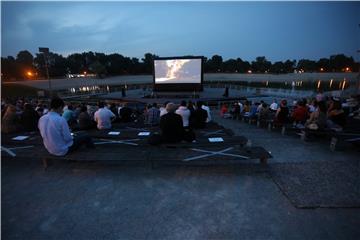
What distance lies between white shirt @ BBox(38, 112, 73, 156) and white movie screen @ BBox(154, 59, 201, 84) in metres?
20.7

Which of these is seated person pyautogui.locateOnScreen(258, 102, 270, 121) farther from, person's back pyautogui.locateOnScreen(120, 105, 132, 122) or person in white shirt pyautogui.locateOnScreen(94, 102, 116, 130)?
person in white shirt pyautogui.locateOnScreen(94, 102, 116, 130)

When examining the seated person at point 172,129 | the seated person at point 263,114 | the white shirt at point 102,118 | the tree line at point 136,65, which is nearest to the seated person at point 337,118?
the seated person at point 263,114

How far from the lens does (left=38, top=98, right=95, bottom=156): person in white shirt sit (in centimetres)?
389

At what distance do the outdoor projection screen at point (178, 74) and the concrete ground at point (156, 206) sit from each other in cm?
2036

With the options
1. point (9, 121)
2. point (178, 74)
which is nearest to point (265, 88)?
point (178, 74)

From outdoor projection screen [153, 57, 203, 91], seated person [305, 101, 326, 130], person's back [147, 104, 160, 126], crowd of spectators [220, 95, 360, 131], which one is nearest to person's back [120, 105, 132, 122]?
person's back [147, 104, 160, 126]

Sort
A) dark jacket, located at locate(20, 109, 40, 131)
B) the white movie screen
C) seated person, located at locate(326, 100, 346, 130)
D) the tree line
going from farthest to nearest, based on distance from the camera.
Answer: the tree line < the white movie screen < dark jacket, located at locate(20, 109, 40, 131) < seated person, located at locate(326, 100, 346, 130)

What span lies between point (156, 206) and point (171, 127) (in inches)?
68.1

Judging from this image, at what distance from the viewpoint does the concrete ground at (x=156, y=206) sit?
8.60 ft

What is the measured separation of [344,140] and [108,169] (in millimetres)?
5414

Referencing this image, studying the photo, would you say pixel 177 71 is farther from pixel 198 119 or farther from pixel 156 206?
pixel 156 206

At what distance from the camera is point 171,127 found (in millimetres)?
4441

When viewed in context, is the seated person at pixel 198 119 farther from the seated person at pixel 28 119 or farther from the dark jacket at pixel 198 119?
the seated person at pixel 28 119

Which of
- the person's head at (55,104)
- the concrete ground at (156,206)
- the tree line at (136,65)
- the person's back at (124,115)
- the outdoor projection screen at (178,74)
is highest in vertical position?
the tree line at (136,65)
